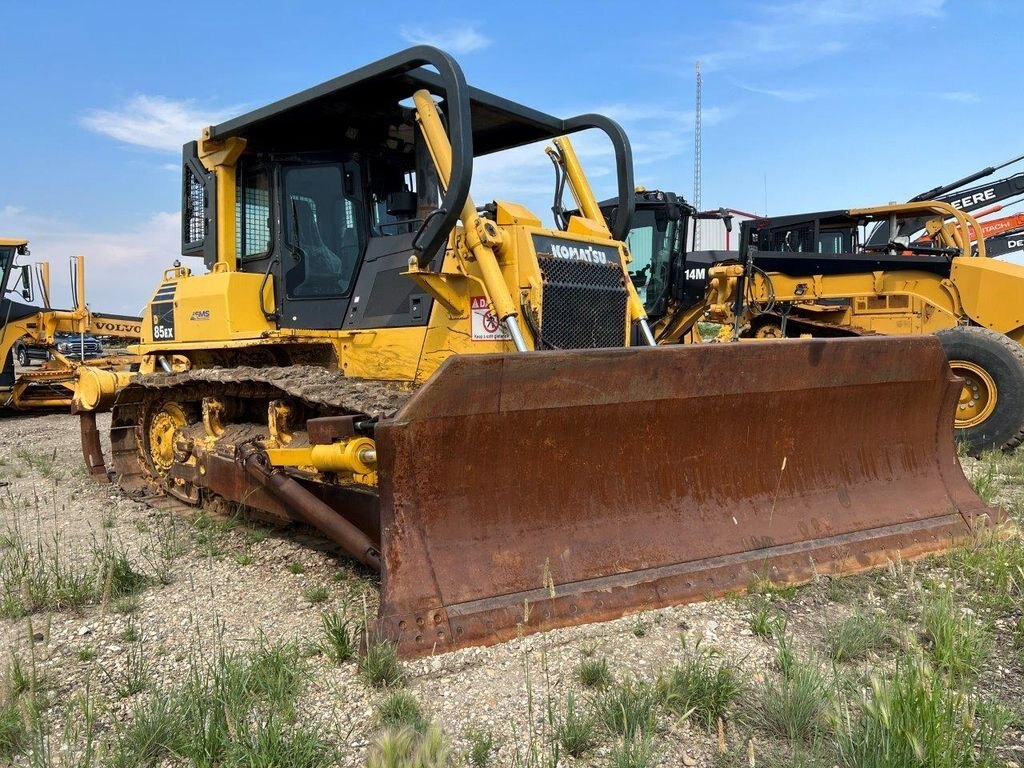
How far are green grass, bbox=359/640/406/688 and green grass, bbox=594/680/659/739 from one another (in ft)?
2.45

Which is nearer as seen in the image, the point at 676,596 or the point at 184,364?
the point at 676,596

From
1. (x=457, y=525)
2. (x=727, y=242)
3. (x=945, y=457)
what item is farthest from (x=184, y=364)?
(x=727, y=242)

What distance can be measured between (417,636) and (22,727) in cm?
133

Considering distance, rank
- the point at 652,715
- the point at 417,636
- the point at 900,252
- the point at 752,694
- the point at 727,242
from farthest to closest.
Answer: the point at 727,242
the point at 900,252
the point at 417,636
the point at 752,694
the point at 652,715

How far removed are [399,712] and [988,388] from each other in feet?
24.1

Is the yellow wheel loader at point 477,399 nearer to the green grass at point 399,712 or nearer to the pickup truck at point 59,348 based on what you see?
the green grass at point 399,712

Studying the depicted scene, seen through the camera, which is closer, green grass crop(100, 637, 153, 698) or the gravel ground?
the gravel ground

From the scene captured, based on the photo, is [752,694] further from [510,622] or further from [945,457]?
[945,457]

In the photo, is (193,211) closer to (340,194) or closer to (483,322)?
(340,194)

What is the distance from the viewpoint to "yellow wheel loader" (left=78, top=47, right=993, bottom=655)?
11.1 ft

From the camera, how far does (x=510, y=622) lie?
3186 mm

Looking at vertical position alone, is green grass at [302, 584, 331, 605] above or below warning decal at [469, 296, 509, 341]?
below

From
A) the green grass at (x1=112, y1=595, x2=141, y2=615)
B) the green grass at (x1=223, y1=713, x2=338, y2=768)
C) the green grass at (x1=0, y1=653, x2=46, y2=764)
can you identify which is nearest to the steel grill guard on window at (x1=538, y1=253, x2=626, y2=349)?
the green grass at (x1=112, y1=595, x2=141, y2=615)

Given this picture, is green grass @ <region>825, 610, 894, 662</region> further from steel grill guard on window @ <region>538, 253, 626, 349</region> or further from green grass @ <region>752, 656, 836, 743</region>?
steel grill guard on window @ <region>538, 253, 626, 349</region>
